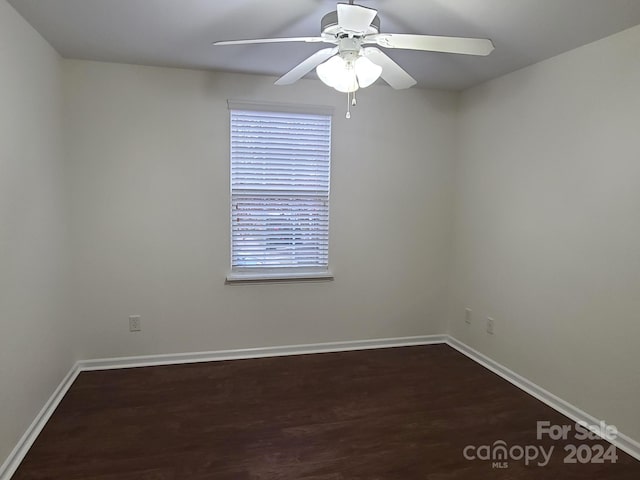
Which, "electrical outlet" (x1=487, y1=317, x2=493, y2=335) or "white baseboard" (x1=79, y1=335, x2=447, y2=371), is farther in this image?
"electrical outlet" (x1=487, y1=317, x2=493, y2=335)

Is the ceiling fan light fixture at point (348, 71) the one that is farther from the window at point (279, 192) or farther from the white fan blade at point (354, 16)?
the window at point (279, 192)

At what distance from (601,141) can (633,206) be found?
1.46ft

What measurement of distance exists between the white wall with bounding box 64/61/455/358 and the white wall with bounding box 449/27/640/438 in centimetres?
48

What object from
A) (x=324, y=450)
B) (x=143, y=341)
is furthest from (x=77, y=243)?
(x=324, y=450)

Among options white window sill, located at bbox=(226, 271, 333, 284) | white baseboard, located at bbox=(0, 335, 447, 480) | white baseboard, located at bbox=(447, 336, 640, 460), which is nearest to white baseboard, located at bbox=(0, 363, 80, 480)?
white baseboard, located at bbox=(0, 335, 447, 480)

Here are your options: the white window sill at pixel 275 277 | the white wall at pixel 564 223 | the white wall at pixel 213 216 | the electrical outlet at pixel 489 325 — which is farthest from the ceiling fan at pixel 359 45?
the electrical outlet at pixel 489 325

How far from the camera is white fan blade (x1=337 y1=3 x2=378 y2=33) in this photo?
4.98ft

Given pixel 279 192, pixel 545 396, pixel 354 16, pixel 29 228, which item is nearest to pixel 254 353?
pixel 279 192

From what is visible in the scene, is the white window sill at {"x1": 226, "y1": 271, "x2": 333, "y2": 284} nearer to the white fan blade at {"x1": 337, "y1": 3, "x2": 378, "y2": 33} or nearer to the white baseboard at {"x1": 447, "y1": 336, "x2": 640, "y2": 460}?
the white baseboard at {"x1": 447, "y1": 336, "x2": 640, "y2": 460}

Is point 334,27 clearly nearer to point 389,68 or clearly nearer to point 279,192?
point 389,68

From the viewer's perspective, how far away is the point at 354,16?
156cm

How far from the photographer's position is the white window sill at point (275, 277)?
3.38 meters

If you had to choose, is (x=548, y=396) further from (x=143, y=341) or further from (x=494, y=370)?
(x=143, y=341)

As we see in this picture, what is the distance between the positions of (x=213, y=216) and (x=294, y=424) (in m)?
1.73
